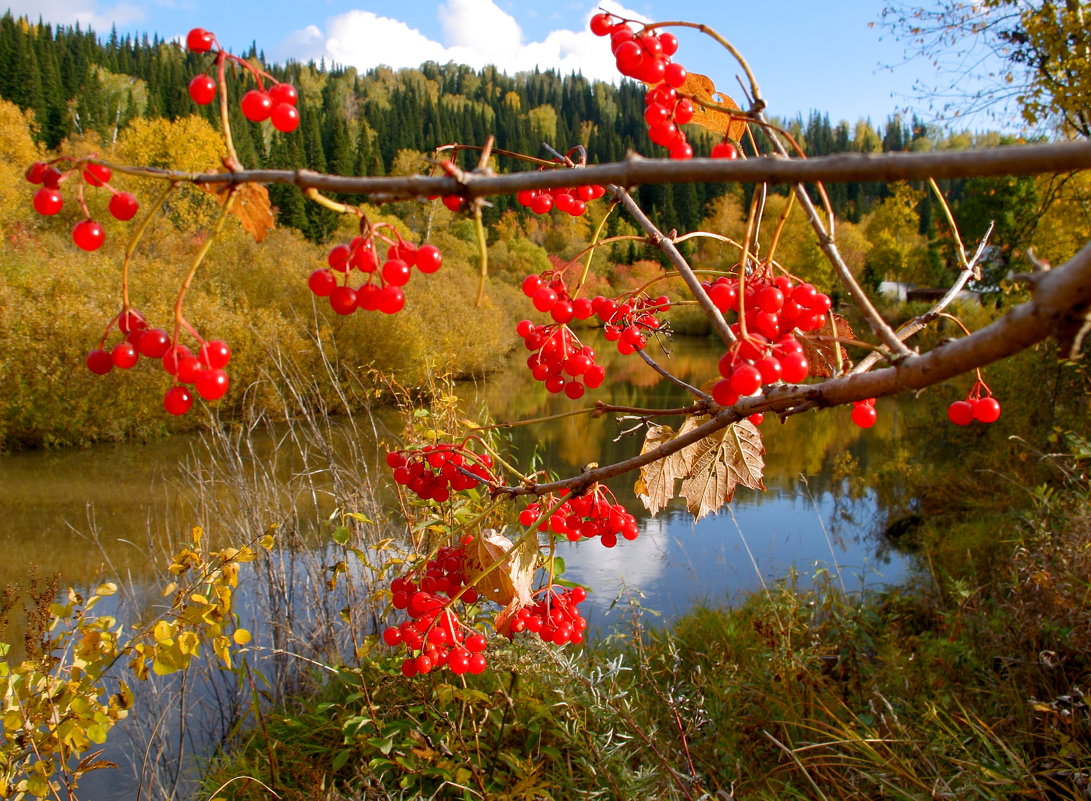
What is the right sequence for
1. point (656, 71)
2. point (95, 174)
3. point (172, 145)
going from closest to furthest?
1. point (95, 174)
2. point (656, 71)
3. point (172, 145)

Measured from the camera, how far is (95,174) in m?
0.53

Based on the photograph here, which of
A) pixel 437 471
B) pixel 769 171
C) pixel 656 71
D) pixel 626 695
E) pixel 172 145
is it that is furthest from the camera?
pixel 172 145

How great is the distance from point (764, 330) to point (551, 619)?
0.76m

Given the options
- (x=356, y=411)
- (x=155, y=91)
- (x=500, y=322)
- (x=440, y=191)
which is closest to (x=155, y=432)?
(x=356, y=411)

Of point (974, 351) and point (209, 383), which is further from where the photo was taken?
point (209, 383)

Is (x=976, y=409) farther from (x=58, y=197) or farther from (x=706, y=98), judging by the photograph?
(x=58, y=197)

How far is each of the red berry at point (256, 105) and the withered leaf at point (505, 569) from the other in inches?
25.5

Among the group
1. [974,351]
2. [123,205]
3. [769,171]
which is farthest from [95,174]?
[974,351]

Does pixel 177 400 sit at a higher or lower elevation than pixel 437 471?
higher

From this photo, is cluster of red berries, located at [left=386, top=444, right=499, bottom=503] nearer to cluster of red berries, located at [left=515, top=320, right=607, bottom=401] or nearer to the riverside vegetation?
the riverside vegetation

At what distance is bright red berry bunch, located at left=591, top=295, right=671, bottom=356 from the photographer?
1149 millimetres

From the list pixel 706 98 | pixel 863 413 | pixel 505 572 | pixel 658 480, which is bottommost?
pixel 505 572

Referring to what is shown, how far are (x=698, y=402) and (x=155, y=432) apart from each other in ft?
41.6

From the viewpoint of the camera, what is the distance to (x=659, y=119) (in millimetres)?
923
